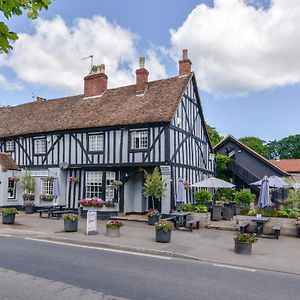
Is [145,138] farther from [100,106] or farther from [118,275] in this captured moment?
[118,275]

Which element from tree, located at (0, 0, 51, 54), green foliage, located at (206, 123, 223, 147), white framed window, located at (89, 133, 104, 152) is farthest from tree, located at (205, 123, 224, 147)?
tree, located at (0, 0, 51, 54)

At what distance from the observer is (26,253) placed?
9.90 meters

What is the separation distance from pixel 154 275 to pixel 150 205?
13010mm

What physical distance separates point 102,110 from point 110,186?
5.05 metres

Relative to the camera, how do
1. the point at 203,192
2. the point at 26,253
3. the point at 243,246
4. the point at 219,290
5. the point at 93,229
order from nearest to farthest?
the point at 219,290 < the point at 26,253 < the point at 243,246 < the point at 93,229 < the point at 203,192

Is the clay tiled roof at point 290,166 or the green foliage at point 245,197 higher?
the clay tiled roof at point 290,166

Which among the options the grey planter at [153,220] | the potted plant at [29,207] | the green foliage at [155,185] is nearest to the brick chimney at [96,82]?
the potted plant at [29,207]

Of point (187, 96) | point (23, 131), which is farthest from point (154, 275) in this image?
point (23, 131)

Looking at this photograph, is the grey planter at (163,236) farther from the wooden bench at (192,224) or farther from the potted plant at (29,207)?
the potted plant at (29,207)

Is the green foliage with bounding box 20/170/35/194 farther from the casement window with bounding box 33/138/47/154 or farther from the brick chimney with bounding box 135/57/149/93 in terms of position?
the brick chimney with bounding box 135/57/149/93

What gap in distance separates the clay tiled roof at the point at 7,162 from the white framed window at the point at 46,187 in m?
2.40

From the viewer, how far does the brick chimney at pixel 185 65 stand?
22.5 m

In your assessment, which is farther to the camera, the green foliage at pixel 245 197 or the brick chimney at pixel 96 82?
the brick chimney at pixel 96 82

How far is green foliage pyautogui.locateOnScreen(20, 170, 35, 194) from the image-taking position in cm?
2259
